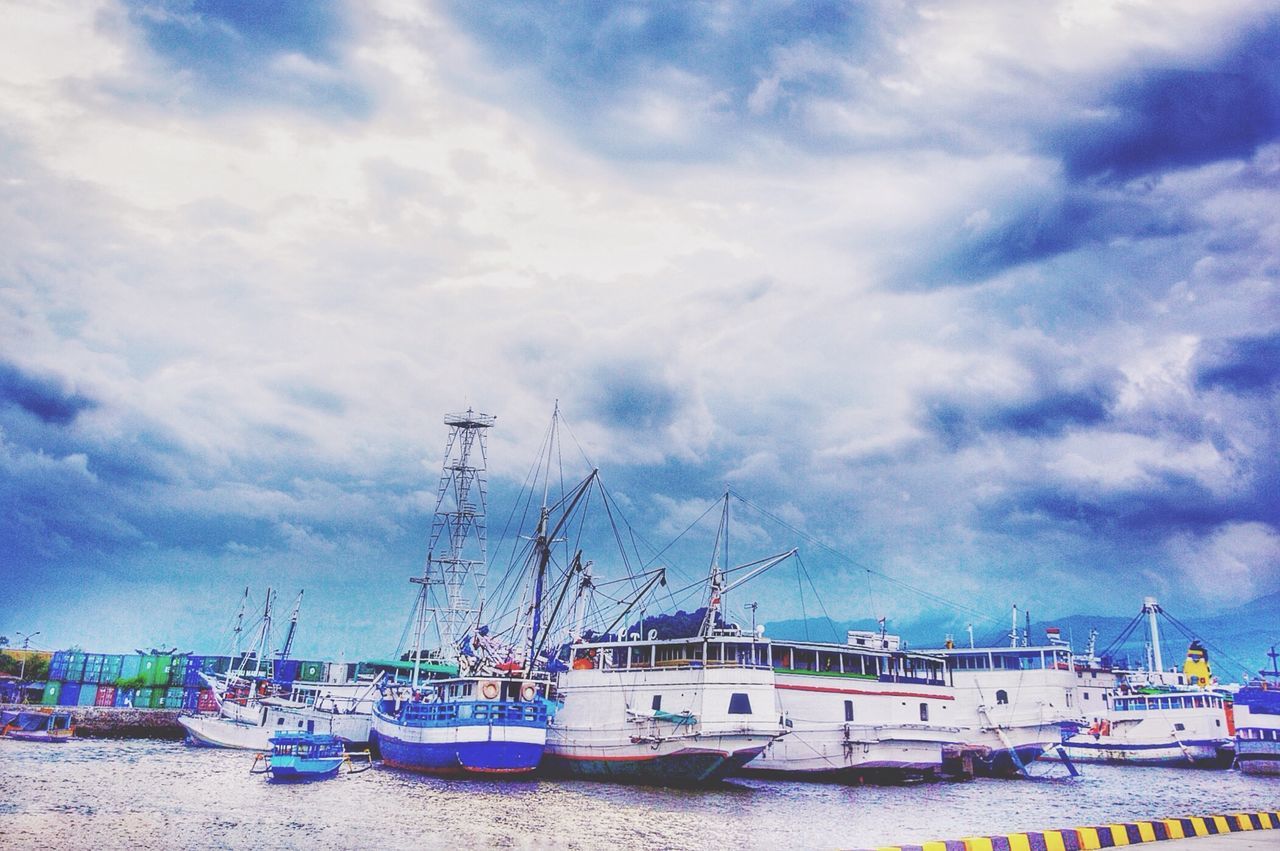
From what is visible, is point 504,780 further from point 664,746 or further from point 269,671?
point 269,671

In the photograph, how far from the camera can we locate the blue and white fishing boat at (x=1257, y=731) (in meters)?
71.5

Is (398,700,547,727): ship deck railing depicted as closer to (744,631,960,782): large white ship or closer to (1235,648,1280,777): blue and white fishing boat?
(744,631,960,782): large white ship

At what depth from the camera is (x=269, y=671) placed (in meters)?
110

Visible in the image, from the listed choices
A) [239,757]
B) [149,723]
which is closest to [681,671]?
[239,757]

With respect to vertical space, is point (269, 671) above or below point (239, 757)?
above

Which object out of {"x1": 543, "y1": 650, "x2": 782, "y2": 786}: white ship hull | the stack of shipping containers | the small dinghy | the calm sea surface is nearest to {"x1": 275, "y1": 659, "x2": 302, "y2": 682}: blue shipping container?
the stack of shipping containers

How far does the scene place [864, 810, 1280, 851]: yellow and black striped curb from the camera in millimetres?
20391

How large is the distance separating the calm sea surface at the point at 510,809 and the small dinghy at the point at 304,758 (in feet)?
3.56

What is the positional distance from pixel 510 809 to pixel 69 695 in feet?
325

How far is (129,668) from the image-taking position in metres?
121

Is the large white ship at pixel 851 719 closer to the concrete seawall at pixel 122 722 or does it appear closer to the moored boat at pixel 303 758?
the moored boat at pixel 303 758

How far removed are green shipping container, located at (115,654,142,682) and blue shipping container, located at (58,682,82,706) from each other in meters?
5.10

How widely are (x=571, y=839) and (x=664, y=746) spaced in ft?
53.8

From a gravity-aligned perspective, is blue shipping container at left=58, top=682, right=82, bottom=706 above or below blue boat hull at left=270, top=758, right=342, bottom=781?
above
